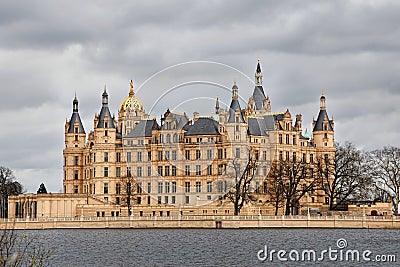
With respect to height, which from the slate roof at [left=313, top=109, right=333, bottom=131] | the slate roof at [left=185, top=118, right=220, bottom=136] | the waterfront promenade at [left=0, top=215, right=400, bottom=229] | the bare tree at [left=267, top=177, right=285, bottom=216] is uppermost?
the slate roof at [left=313, top=109, right=333, bottom=131]

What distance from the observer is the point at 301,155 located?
10181 cm

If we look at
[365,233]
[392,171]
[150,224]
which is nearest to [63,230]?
[150,224]

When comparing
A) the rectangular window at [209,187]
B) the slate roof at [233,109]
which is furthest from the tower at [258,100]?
the rectangular window at [209,187]

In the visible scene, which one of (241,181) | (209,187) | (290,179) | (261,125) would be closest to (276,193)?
(290,179)

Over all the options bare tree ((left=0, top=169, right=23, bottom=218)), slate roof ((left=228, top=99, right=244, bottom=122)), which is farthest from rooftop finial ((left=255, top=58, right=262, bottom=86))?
bare tree ((left=0, top=169, right=23, bottom=218))

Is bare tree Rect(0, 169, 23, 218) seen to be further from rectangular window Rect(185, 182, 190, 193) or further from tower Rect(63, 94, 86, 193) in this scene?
rectangular window Rect(185, 182, 190, 193)

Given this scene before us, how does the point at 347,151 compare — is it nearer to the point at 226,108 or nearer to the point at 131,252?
the point at 226,108

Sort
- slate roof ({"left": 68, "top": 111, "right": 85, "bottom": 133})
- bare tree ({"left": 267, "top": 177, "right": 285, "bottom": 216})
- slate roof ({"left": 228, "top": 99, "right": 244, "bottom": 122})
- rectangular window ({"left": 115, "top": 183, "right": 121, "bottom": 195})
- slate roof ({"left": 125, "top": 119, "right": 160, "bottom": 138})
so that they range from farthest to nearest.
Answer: slate roof ({"left": 68, "top": 111, "right": 85, "bottom": 133}), rectangular window ({"left": 115, "top": 183, "right": 121, "bottom": 195}), slate roof ({"left": 125, "top": 119, "right": 160, "bottom": 138}), slate roof ({"left": 228, "top": 99, "right": 244, "bottom": 122}), bare tree ({"left": 267, "top": 177, "right": 285, "bottom": 216})

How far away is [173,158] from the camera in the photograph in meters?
100

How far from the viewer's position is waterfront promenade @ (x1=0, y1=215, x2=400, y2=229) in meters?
73.4

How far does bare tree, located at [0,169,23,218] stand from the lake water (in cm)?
2894

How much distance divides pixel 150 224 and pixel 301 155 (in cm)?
3009

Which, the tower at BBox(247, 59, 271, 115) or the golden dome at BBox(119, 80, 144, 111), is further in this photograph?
the golden dome at BBox(119, 80, 144, 111)

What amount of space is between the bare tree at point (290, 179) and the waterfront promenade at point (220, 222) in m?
9.51
